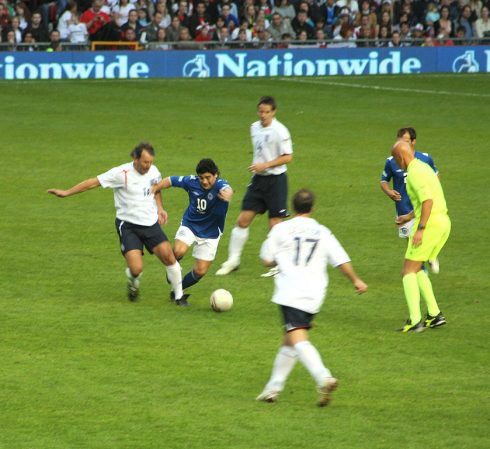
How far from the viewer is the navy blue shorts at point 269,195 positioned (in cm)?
1390

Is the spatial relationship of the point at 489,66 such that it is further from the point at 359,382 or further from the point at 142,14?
the point at 359,382

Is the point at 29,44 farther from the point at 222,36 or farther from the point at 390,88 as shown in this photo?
the point at 390,88

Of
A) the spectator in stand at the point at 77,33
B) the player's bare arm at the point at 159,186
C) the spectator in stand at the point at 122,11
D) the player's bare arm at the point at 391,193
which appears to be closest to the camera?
the player's bare arm at the point at 159,186

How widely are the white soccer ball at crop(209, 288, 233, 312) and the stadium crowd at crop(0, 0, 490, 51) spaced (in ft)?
66.7

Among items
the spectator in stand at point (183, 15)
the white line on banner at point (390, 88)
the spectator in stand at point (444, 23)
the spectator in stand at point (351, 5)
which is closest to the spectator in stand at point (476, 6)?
the spectator in stand at point (444, 23)

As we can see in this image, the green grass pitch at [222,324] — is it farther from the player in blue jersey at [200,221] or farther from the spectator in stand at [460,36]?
the spectator in stand at [460,36]

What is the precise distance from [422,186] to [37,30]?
2258 cm

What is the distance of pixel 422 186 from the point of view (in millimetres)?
10828

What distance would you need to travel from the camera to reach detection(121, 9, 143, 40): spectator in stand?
32031 millimetres

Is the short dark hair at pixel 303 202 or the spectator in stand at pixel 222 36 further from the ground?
the short dark hair at pixel 303 202

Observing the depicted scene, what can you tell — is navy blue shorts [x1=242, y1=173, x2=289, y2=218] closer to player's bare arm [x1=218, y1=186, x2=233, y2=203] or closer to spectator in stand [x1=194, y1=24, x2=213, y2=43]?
player's bare arm [x1=218, y1=186, x2=233, y2=203]

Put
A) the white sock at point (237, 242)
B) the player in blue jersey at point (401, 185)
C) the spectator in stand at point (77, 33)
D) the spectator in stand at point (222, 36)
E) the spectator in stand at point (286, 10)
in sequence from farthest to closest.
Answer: the spectator in stand at point (286, 10) → the spectator in stand at point (222, 36) → the spectator in stand at point (77, 33) → the white sock at point (237, 242) → the player in blue jersey at point (401, 185)

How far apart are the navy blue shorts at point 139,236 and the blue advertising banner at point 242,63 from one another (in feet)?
65.3

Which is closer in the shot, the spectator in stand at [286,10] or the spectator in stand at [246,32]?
the spectator in stand at [246,32]
